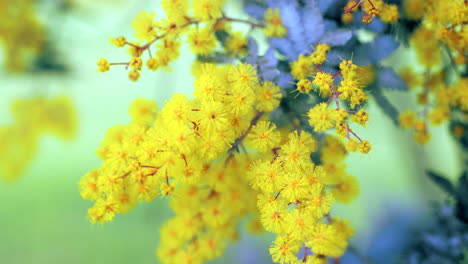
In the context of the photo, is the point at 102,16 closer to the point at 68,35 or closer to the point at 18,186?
the point at 68,35

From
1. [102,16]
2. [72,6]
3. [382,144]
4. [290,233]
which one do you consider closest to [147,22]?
[290,233]

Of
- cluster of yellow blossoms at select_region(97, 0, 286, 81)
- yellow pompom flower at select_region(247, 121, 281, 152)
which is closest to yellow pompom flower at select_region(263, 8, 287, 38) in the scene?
cluster of yellow blossoms at select_region(97, 0, 286, 81)

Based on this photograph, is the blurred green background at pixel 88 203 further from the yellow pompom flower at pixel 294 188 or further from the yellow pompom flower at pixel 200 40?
the yellow pompom flower at pixel 294 188

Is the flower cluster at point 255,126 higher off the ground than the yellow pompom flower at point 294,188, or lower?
higher

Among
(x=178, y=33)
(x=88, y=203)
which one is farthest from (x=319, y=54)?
(x=88, y=203)

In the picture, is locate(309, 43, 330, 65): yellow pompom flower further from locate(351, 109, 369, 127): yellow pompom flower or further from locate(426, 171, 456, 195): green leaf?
locate(426, 171, 456, 195): green leaf

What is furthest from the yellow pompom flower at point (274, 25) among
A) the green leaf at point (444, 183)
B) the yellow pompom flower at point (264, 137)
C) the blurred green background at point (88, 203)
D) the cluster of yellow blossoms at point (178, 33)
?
the blurred green background at point (88, 203)

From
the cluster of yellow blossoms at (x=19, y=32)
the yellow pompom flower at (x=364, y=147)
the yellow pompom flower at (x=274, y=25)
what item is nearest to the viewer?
the yellow pompom flower at (x=364, y=147)
